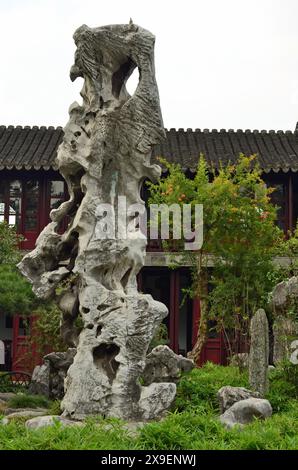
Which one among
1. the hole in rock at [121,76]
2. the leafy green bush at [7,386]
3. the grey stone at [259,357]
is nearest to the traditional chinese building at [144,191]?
the leafy green bush at [7,386]

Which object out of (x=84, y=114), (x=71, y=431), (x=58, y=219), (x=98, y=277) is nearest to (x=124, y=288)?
(x=98, y=277)

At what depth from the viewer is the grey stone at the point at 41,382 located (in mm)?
10000

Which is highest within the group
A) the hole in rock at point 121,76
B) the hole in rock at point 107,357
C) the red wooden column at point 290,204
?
the hole in rock at point 121,76

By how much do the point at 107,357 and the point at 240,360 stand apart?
3841 mm

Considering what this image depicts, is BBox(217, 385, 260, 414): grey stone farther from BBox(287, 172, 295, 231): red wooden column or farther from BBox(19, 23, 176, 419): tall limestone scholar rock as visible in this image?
BBox(287, 172, 295, 231): red wooden column

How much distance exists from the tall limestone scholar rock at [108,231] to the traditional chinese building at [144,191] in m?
7.75

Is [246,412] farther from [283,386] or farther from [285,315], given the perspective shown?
[285,315]

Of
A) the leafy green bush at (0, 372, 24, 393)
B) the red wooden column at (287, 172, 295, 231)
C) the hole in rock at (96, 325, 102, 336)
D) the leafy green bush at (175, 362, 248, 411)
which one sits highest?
the red wooden column at (287, 172, 295, 231)

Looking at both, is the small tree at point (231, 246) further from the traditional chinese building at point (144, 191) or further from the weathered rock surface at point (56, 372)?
the weathered rock surface at point (56, 372)

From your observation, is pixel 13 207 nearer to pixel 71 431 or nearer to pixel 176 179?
pixel 176 179

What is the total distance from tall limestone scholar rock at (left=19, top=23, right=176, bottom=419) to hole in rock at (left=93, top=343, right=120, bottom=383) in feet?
0.03

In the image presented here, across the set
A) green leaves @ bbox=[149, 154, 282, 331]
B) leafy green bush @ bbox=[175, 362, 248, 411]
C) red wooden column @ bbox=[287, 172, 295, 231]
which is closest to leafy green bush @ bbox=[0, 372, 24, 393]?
leafy green bush @ bbox=[175, 362, 248, 411]

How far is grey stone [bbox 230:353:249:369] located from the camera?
10591mm

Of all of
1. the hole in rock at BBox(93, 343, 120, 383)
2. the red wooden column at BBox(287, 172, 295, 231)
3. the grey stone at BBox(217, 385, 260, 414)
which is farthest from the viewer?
the red wooden column at BBox(287, 172, 295, 231)
